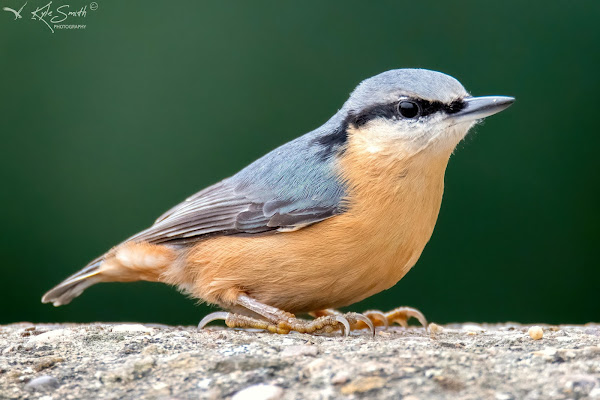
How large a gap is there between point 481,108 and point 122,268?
2101 millimetres

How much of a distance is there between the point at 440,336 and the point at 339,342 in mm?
573

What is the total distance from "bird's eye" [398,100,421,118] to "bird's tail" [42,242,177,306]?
1.41 meters

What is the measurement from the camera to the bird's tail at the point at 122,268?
12.9 ft

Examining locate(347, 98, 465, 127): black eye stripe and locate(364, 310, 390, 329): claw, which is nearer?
locate(347, 98, 465, 127): black eye stripe

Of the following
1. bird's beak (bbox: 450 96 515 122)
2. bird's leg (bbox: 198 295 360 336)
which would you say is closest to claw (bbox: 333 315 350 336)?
bird's leg (bbox: 198 295 360 336)

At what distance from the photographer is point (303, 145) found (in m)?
3.79

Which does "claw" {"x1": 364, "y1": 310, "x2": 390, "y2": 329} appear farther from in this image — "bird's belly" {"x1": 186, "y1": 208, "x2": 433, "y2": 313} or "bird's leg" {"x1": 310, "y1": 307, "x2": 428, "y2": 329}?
"bird's belly" {"x1": 186, "y1": 208, "x2": 433, "y2": 313}

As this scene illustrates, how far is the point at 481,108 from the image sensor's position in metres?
3.37

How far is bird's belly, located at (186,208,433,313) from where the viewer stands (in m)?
3.37

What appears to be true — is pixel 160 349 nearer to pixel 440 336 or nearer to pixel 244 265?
pixel 244 265

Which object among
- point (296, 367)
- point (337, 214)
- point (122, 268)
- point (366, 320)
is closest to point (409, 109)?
point (337, 214)

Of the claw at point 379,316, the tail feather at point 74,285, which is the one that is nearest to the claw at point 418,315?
the claw at point 379,316

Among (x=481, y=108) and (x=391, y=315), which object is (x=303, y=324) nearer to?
(x=391, y=315)

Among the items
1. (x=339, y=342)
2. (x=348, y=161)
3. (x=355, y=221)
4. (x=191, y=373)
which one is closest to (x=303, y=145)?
(x=348, y=161)
